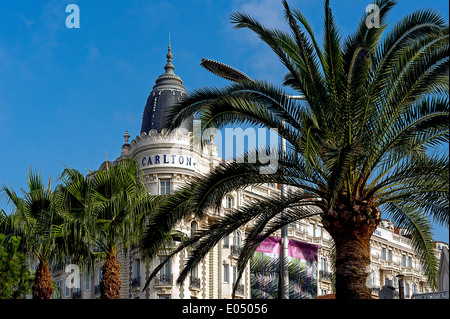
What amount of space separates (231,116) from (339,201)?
3253 millimetres

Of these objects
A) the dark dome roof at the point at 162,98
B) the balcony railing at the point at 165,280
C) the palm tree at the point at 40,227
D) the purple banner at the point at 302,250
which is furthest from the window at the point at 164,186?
the palm tree at the point at 40,227

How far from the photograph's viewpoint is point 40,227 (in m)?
26.0

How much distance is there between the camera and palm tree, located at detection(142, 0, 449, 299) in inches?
685

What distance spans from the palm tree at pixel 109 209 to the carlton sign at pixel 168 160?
84.4 ft

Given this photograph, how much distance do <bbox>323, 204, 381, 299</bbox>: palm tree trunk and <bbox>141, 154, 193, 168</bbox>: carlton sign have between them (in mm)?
34532

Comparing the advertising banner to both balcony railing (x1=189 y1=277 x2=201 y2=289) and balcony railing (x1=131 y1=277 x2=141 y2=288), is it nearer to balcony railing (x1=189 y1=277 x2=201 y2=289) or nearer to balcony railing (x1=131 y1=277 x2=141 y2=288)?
balcony railing (x1=189 y1=277 x2=201 y2=289)

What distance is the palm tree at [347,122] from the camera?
1741 centimetres

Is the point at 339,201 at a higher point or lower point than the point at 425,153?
lower

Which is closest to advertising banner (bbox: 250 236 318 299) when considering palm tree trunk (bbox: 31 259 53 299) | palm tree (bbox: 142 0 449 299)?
palm tree trunk (bbox: 31 259 53 299)

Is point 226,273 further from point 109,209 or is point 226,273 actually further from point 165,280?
point 109,209
